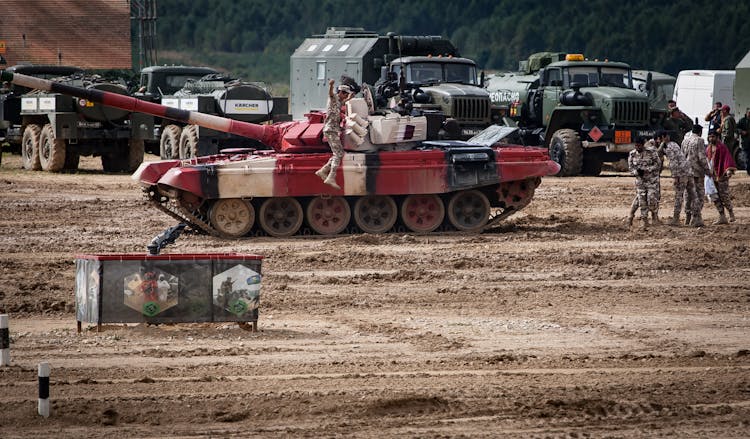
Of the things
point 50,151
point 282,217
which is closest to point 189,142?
point 50,151

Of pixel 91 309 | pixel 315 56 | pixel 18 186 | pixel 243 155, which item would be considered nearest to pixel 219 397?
pixel 91 309

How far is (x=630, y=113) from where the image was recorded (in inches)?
1013

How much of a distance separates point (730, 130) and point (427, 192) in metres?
10.4

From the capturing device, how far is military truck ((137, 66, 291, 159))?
25812mm

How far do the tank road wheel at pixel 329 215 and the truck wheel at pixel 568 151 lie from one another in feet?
30.4

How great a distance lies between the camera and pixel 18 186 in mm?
24266

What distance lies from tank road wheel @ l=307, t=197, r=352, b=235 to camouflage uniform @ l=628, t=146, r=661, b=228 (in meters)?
3.73

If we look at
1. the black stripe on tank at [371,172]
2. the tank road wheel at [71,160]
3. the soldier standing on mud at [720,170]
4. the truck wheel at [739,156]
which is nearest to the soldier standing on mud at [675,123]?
the truck wheel at [739,156]

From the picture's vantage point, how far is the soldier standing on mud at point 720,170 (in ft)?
59.9

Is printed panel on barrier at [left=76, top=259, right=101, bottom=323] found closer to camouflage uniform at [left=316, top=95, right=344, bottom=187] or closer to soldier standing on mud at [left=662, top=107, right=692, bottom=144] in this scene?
camouflage uniform at [left=316, top=95, right=344, bottom=187]

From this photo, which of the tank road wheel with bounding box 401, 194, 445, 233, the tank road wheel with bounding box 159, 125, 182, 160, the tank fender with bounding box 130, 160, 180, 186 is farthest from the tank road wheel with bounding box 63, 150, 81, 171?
the tank road wheel with bounding box 401, 194, 445, 233

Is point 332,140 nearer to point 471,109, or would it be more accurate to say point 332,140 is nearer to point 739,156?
point 471,109

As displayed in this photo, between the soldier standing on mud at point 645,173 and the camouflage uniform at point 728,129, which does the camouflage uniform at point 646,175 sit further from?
the camouflage uniform at point 728,129

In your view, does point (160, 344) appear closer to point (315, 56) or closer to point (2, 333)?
point (2, 333)
